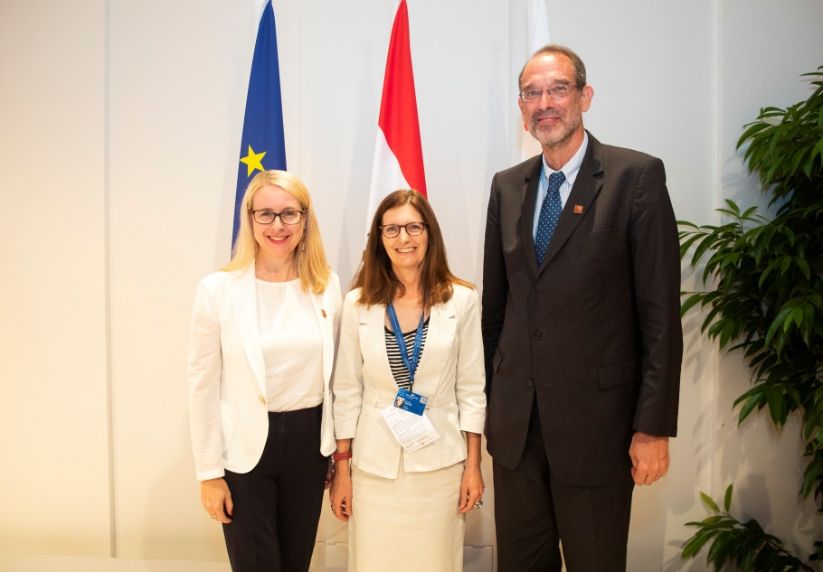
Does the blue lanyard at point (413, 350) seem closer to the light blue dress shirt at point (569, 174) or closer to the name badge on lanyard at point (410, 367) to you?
the name badge on lanyard at point (410, 367)

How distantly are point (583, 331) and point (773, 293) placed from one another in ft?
4.44

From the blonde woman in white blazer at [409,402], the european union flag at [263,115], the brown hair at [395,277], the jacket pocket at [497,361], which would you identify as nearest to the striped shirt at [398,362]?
the blonde woman in white blazer at [409,402]

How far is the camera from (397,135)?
8.87ft

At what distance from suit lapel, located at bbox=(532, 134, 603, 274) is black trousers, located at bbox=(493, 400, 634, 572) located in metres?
0.53

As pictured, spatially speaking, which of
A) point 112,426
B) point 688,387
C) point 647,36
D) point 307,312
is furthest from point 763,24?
point 112,426

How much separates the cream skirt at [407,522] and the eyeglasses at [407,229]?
0.82 m

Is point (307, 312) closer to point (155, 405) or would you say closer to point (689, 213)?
point (155, 405)

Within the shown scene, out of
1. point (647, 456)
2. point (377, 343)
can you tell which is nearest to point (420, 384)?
point (377, 343)

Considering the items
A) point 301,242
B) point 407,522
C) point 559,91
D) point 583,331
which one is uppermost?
point 559,91

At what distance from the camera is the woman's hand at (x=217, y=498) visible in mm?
1861

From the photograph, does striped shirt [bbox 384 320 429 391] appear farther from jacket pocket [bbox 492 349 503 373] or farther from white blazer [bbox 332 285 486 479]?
jacket pocket [bbox 492 349 503 373]

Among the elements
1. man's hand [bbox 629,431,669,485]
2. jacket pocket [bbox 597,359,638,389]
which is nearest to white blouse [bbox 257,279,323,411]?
jacket pocket [bbox 597,359,638,389]

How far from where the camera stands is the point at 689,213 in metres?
2.83

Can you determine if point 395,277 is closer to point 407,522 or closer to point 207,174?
point 407,522
